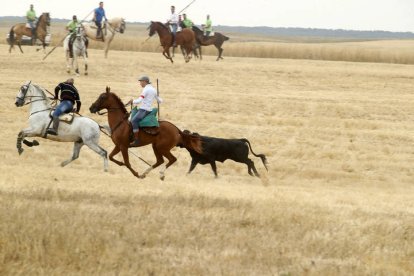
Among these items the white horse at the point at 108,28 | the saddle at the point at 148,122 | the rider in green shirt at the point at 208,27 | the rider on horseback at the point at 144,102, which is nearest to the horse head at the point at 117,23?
the white horse at the point at 108,28

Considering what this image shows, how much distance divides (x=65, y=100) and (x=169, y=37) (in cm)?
2050

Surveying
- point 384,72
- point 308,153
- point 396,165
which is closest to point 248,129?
point 308,153

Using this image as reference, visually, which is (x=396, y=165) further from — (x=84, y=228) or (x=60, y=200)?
(x=84, y=228)

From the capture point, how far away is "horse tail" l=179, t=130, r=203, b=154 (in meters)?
19.3

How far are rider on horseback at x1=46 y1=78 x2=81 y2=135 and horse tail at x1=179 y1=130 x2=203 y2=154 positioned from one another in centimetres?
238

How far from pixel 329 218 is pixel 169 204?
2.47 meters

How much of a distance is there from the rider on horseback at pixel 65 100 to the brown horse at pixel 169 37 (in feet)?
63.1

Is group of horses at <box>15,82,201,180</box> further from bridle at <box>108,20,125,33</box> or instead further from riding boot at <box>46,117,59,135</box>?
bridle at <box>108,20,125,33</box>

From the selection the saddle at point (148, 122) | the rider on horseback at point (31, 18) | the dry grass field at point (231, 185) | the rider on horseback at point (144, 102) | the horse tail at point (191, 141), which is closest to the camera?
the dry grass field at point (231, 185)

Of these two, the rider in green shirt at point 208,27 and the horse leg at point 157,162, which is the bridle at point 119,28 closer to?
the rider in green shirt at point 208,27

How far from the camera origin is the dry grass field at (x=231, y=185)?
9.87 m

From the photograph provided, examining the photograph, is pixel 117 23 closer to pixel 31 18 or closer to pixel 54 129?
pixel 31 18

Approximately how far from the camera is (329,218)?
13375 mm

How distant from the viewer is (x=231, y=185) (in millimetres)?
19703
